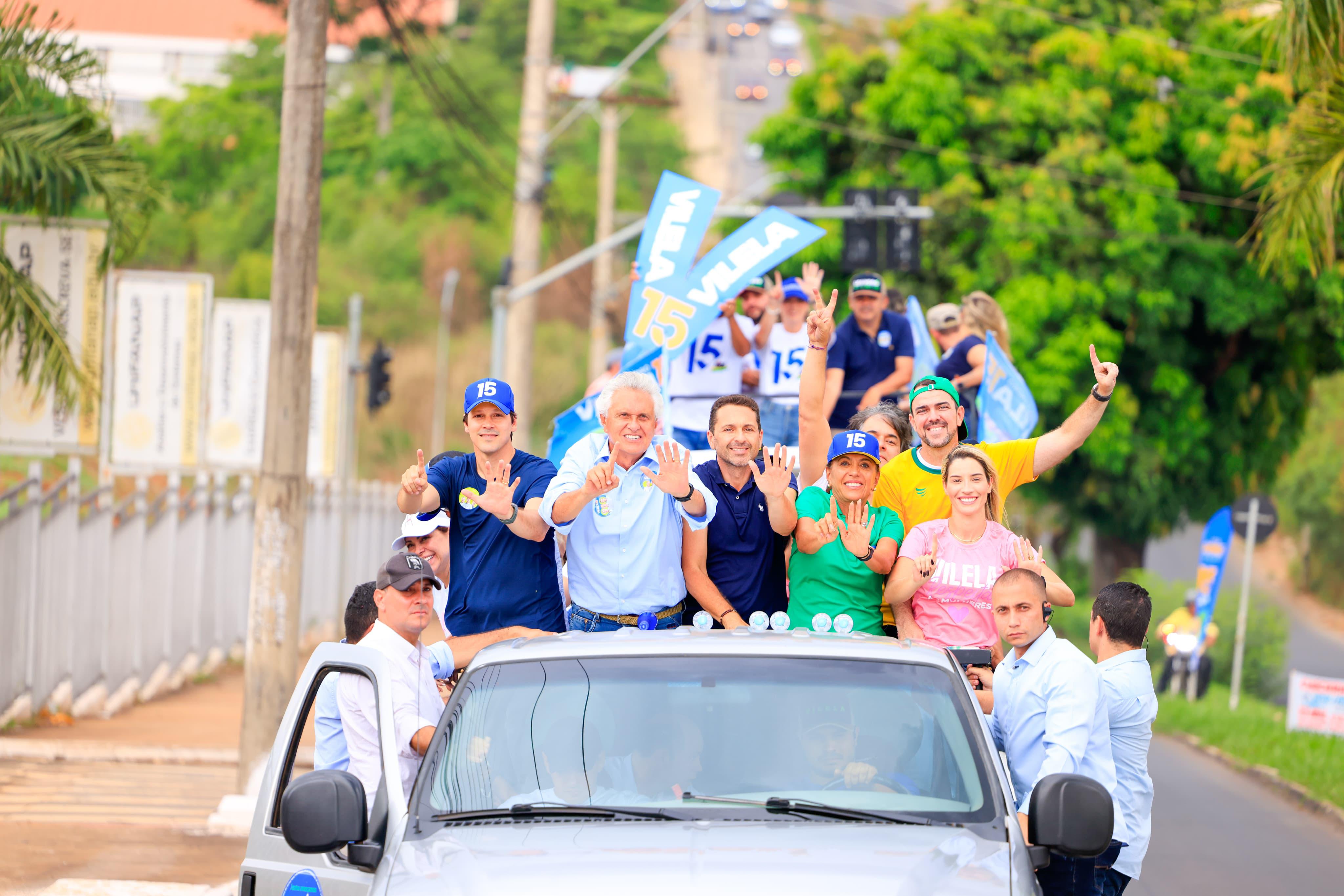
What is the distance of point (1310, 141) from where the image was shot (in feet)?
40.5

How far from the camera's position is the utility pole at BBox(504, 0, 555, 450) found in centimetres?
2391

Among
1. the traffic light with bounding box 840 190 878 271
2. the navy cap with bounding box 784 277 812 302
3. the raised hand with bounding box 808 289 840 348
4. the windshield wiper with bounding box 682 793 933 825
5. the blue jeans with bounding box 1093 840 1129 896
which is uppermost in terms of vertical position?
the traffic light with bounding box 840 190 878 271

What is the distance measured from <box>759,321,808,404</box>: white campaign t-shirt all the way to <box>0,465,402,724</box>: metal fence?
7567 millimetres

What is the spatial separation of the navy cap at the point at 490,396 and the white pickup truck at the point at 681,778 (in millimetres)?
1897

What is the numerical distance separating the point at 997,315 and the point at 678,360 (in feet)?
6.48

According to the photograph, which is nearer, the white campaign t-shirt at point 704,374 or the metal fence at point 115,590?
the white campaign t-shirt at point 704,374

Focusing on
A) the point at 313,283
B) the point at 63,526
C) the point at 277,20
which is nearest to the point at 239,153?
the point at 277,20

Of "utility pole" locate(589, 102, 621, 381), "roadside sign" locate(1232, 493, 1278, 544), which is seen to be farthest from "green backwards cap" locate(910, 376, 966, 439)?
"utility pole" locate(589, 102, 621, 381)

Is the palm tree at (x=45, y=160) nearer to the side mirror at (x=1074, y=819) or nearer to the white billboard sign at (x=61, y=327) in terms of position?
the white billboard sign at (x=61, y=327)

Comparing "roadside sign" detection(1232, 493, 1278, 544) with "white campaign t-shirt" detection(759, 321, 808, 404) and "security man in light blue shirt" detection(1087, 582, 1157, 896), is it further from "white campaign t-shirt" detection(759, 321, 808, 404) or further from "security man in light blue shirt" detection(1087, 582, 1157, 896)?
"security man in light blue shirt" detection(1087, 582, 1157, 896)

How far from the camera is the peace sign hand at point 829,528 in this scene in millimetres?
6188

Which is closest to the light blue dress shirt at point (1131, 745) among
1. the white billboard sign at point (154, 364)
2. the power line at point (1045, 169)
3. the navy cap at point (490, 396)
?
the navy cap at point (490, 396)

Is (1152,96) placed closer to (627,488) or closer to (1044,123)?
(1044,123)

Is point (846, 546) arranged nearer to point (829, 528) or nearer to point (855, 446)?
point (829, 528)
